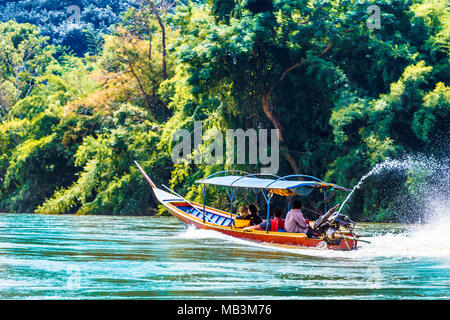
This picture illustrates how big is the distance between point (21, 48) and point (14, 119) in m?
5.99

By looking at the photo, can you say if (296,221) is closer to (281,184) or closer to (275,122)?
(281,184)

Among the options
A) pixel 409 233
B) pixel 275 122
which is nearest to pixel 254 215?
pixel 409 233

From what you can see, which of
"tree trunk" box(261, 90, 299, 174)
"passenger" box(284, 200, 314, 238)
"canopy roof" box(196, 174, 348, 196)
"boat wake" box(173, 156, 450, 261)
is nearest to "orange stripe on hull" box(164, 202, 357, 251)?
"boat wake" box(173, 156, 450, 261)

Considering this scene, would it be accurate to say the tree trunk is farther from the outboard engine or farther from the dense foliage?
the outboard engine

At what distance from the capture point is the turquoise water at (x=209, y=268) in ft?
32.7

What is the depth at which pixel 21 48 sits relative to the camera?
145ft

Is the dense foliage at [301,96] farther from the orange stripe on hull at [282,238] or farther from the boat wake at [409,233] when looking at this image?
the orange stripe on hull at [282,238]

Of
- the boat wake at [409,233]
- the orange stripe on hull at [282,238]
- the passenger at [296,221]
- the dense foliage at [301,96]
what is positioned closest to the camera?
the boat wake at [409,233]

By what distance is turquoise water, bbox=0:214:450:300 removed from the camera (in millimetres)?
9953

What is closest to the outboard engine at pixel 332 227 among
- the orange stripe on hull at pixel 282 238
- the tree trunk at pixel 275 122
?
the orange stripe on hull at pixel 282 238

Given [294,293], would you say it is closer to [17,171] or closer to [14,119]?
[17,171]

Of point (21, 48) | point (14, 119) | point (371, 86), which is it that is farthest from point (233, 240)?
point (21, 48)

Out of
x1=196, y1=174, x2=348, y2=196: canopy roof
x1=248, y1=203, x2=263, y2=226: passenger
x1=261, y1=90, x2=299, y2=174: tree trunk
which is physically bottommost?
x1=248, y1=203, x2=263, y2=226: passenger

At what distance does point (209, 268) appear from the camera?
12.3m
